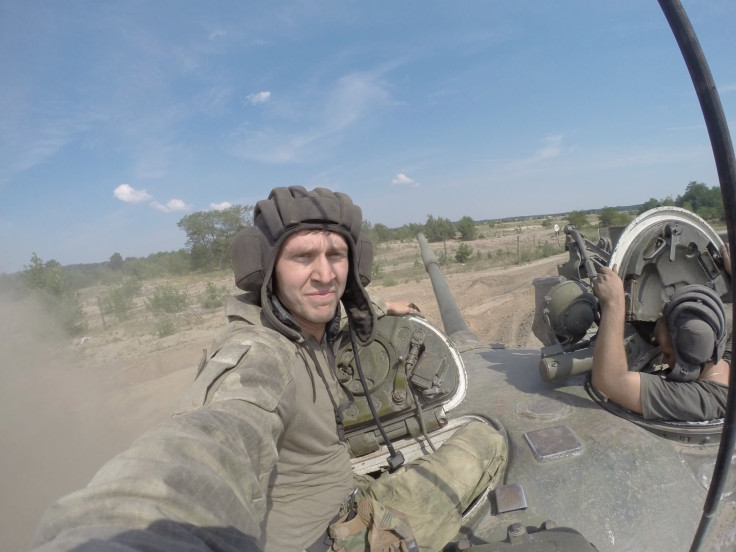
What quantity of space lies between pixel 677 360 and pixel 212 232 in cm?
3304

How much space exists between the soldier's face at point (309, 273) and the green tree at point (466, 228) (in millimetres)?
44789

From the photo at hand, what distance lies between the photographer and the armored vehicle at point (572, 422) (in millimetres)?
1937

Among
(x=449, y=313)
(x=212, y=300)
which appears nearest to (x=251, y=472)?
(x=449, y=313)

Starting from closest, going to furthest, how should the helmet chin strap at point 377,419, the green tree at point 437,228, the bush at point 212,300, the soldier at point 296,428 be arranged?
the soldier at point 296,428, the helmet chin strap at point 377,419, the bush at point 212,300, the green tree at point 437,228

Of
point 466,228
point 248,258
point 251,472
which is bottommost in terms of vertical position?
point 251,472

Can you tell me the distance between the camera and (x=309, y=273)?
190 cm

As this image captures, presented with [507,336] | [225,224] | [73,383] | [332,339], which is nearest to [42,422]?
[73,383]

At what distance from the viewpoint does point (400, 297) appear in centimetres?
1638

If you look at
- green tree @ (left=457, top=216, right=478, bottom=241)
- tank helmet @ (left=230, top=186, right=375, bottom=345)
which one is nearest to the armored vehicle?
tank helmet @ (left=230, top=186, right=375, bottom=345)

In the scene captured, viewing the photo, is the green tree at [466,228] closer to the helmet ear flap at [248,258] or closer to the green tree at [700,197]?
the green tree at [700,197]

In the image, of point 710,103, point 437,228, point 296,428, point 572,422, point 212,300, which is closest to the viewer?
point 710,103

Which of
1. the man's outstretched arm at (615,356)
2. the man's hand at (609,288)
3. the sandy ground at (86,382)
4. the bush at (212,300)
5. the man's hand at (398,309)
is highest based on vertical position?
the bush at (212,300)

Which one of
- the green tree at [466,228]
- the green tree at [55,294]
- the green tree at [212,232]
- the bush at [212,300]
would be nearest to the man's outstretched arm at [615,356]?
the green tree at [55,294]

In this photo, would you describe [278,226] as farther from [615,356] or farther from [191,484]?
[615,356]
